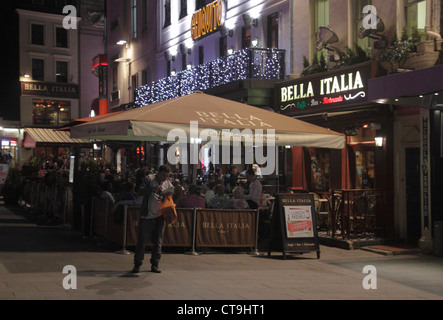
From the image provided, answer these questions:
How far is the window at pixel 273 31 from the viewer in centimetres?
1966

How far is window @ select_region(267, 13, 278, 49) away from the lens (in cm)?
1966

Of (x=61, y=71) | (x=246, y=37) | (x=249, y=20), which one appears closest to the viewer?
(x=249, y=20)

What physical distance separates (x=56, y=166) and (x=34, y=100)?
27.1 m

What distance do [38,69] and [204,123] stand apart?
4173 cm

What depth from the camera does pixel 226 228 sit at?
12.4 meters

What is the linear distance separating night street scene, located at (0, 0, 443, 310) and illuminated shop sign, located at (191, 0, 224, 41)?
0.26 ft

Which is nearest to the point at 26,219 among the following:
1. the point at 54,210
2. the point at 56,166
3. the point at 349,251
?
the point at 54,210

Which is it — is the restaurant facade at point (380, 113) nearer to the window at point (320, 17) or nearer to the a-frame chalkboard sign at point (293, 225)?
the window at point (320, 17)

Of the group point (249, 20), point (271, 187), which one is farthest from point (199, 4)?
point (271, 187)

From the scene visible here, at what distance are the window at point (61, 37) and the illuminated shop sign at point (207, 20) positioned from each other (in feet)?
97.6

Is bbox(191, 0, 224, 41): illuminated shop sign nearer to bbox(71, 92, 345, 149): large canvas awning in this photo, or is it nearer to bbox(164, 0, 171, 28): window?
bbox(164, 0, 171, 28): window

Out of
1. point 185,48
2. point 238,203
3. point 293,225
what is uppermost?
point 185,48

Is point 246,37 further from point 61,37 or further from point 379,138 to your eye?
point 61,37

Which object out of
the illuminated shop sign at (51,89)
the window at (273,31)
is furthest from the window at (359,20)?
the illuminated shop sign at (51,89)
